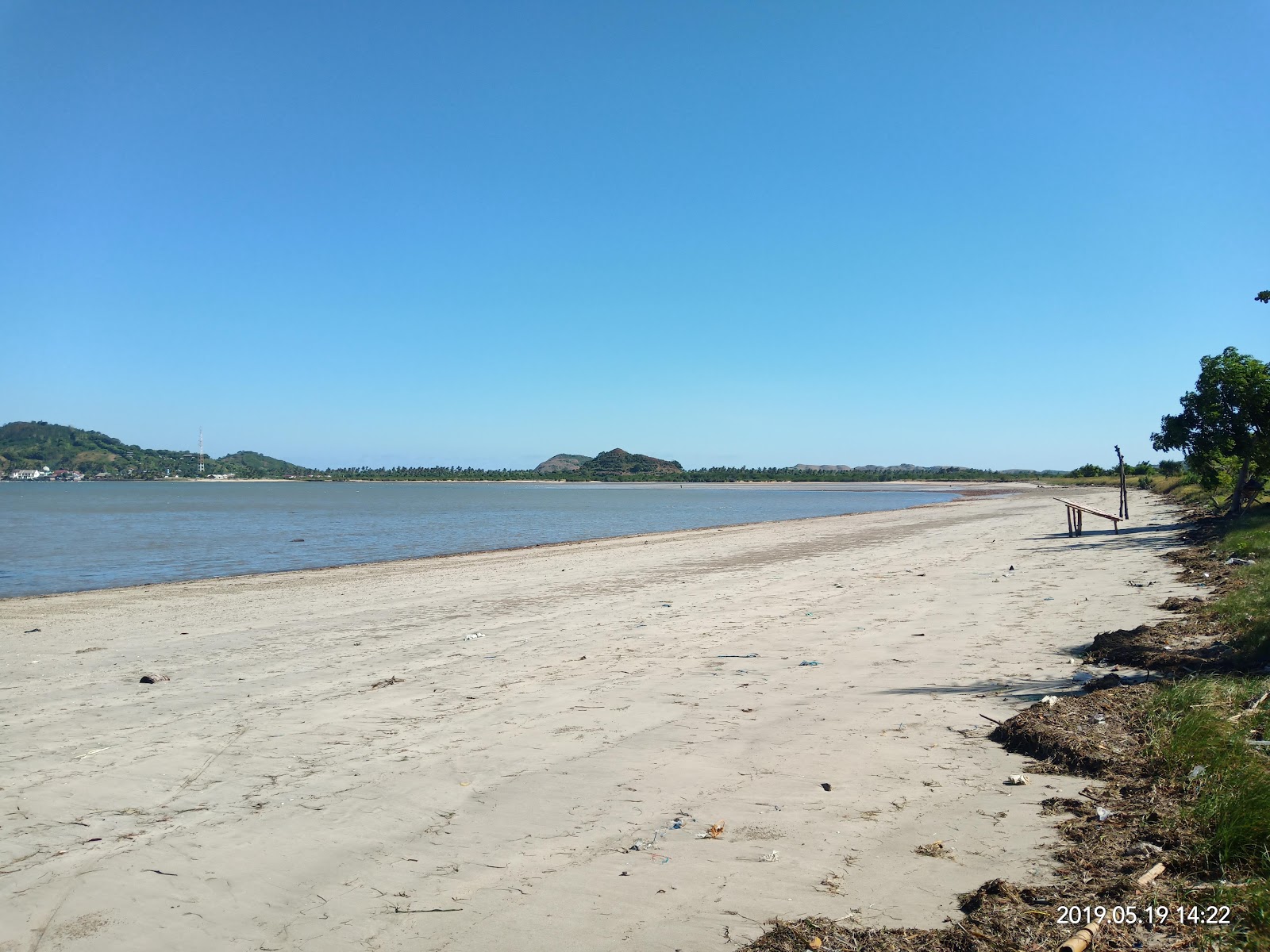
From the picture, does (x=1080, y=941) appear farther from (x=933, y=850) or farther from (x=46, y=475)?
(x=46, y=475)

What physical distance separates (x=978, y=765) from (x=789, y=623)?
19.7 ft

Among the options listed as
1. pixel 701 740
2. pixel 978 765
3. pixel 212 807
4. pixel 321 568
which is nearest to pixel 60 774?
pixel 212 807

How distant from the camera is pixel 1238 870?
10.8ft

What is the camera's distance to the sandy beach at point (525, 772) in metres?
3.62

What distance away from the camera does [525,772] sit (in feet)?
17.8

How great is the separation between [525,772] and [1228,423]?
2277 cm

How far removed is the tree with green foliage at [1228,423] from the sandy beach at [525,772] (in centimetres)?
1038

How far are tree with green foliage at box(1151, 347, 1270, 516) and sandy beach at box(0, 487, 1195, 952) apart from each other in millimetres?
10384

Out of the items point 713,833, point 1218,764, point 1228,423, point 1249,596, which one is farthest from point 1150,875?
point 1228,423

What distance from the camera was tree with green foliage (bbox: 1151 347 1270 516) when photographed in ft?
62.8

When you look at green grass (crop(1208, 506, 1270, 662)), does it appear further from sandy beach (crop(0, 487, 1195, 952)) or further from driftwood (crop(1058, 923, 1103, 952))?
driftwood (crop(1058, 923, 1103, 952))

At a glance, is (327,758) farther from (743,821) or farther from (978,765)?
(978,765)

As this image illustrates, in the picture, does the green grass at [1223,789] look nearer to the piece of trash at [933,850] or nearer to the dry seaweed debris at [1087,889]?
the dry seaweed debris at [1087,889]

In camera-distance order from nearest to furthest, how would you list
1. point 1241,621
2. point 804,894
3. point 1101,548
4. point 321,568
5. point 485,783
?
→ point 804,894 → point 485,783 → point 1241,621 → point 1101,548 → point 321,568
